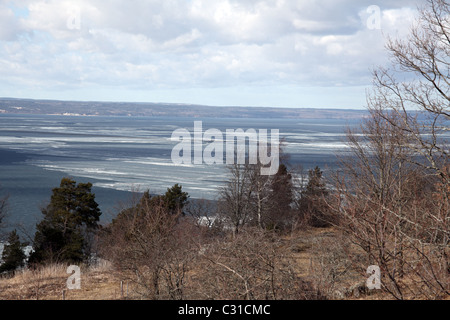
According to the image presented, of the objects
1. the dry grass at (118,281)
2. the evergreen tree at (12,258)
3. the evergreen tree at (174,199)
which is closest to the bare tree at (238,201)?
the evergreen tree at (174,199)

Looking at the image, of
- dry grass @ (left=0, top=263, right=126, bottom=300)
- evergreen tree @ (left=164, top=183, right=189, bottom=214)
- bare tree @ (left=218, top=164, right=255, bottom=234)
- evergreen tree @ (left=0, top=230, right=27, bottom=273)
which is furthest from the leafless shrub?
bare tree @ (left=218, top=164, right=255, bottom=234)

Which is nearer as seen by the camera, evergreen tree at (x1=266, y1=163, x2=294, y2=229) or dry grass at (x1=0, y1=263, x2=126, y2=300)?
dry grass at (x1=0, y1=263, x2=126, y2=300)

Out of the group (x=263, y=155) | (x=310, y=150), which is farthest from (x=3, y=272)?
(x=310, y=150)

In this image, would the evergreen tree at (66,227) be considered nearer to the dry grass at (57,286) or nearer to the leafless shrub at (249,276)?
the dry grass at (57,286)

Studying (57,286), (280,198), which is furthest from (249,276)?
(280,198)

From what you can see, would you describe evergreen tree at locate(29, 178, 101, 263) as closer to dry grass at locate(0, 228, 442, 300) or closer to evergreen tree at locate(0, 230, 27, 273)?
evergreen tree at locate(0, 230, 27, 273)

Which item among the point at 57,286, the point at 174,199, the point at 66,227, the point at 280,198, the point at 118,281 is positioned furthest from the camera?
the point at 280,198

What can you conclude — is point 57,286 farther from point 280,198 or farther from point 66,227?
point 280,198

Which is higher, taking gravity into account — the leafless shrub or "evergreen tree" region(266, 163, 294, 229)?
the leafless shrub

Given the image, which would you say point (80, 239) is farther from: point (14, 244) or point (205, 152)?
point (205, 152)
